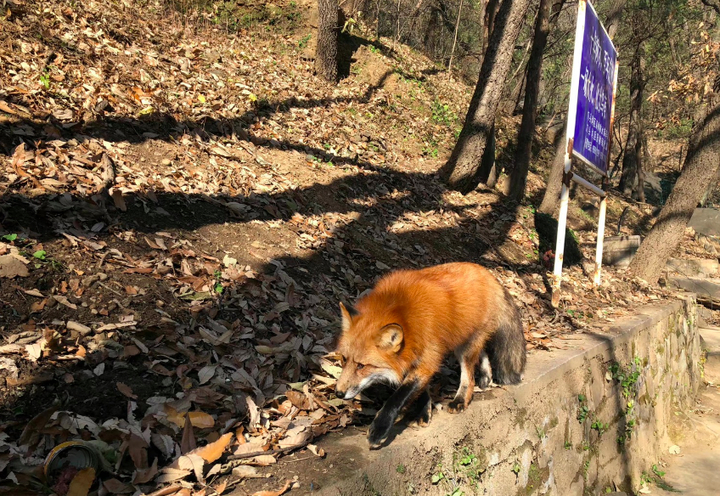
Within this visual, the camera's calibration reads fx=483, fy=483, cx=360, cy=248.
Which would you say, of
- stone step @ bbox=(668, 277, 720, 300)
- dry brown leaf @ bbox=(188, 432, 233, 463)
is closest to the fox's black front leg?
dry brown leaf @ bbox=(188, 432, 233, 463)

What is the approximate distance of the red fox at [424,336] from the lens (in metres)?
2.94

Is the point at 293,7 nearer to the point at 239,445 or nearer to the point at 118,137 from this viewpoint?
the point at 118,137

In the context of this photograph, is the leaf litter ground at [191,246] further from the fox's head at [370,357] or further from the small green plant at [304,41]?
the small green plant at [304,41]

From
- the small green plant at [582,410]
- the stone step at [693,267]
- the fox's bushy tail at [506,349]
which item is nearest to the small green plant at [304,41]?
the fox's bushy tail at [506,349]

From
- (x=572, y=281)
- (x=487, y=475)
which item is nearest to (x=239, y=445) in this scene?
(x=487, y=475)

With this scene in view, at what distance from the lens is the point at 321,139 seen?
27.5ft

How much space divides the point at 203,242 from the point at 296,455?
2.69 meters

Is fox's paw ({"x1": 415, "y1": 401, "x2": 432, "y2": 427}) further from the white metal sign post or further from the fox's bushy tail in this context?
the white metal sign post

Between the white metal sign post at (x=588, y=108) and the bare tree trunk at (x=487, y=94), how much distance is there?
67.3 inches

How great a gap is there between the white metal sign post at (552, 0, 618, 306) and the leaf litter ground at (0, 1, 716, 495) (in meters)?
1.35

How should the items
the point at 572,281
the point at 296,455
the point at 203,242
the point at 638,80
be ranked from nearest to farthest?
the point at 296,455 → the point at 203,242 → the point at 572,281 → the point at 638,80

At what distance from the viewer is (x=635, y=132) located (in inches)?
813

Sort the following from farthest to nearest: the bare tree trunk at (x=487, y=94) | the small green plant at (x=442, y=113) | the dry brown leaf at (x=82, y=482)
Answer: the small green plant at (x=442, y=113)
the bare tree trunk at (x=487, y=94)
the dry brown leaf at (x=82, y=482)

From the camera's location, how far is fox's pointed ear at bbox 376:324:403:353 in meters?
2.84
